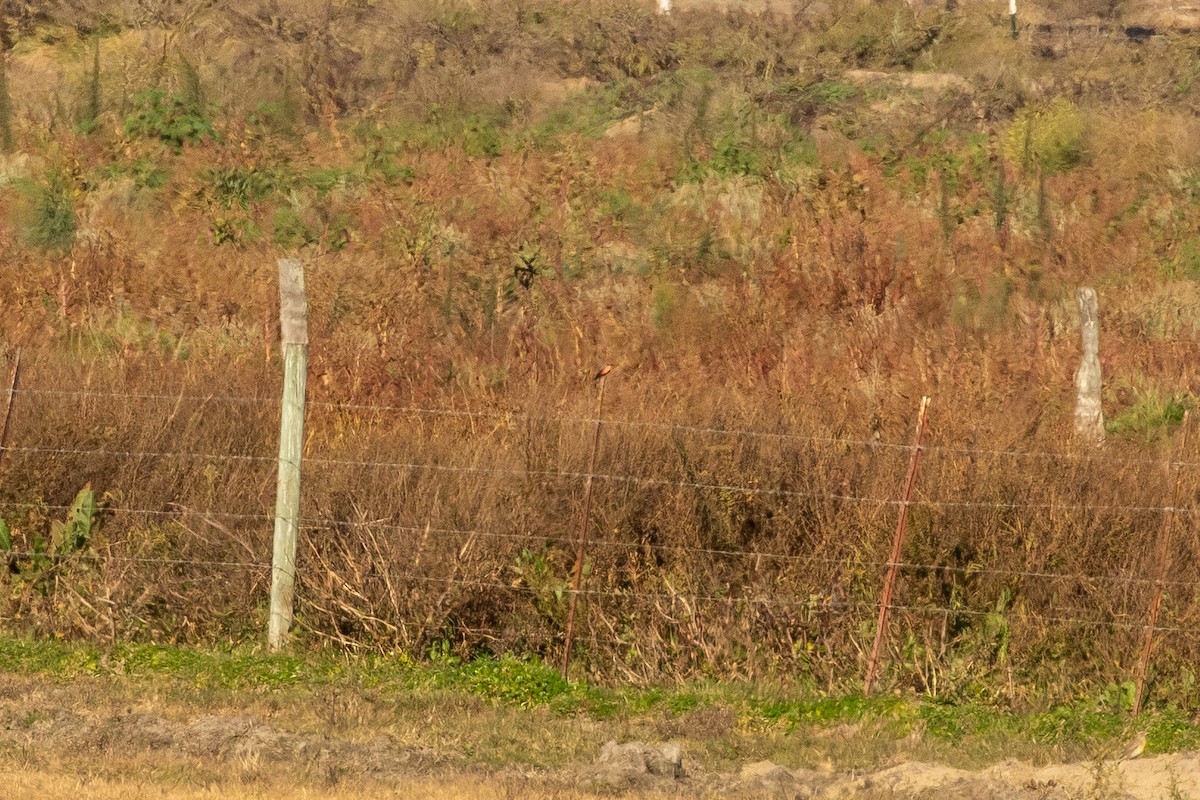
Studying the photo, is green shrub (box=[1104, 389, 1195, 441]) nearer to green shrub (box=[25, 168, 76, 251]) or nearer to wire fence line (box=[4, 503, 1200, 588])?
wire fence line (box=[4, 503, 1200, 588])

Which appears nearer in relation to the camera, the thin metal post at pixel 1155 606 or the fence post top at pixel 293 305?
the thin metal post at pixel 1155 606

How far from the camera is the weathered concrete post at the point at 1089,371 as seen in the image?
11703mm

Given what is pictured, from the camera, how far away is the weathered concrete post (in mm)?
11703

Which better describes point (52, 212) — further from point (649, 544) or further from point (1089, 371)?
point (1089, 371)

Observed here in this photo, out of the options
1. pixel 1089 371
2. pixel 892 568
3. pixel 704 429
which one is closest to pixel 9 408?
pixel 704 429

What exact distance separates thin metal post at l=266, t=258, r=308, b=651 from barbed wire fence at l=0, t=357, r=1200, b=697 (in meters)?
0.12

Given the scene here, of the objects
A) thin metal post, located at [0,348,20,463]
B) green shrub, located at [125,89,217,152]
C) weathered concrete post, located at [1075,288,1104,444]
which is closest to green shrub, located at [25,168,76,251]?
green shrub, located at [125,89,217,152]

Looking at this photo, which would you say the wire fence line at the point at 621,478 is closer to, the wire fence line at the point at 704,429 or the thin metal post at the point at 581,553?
the thin metal post at the point at 581,553

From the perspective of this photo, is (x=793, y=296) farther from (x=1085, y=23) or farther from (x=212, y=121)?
(x=1085, y=23)

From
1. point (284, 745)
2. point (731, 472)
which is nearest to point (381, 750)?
point (284, 745)

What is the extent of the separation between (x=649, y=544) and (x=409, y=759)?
255 cm

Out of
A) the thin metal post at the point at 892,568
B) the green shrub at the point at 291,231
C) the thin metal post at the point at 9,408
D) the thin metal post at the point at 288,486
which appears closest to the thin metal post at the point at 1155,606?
the thin metal post at the point at 892,568

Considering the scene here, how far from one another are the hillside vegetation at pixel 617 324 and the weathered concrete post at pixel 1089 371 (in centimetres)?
61

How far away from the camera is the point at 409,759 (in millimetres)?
7066
